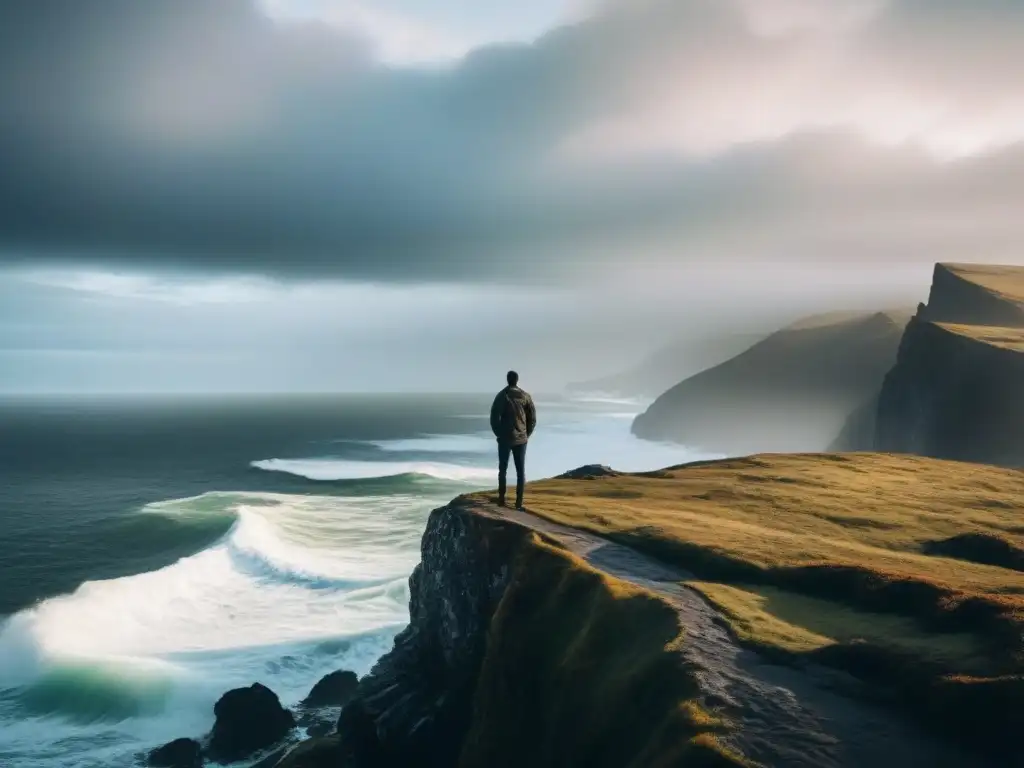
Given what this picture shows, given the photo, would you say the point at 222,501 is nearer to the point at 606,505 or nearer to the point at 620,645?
the point at 606,505

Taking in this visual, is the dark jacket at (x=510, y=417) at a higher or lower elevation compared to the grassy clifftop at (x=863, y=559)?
higher

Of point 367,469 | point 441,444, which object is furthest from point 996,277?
point 441,444

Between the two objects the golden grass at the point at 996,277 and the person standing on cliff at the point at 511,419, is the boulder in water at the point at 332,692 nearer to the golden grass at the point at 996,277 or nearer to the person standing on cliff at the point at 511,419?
the person standing on cliff at the point at 511,419

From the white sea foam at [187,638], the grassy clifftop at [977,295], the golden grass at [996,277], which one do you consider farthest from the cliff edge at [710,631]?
the golden grass at [996,277]

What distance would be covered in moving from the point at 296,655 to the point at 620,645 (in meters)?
28.1

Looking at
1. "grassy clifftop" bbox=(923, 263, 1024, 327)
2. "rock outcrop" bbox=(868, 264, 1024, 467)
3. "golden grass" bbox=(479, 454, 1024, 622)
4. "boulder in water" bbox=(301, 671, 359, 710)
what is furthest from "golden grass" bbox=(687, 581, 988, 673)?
"grassy clifftop" bbox=(923, 263, 1024, 327)

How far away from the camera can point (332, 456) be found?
134 meters

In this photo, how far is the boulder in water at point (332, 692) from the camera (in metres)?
33.5

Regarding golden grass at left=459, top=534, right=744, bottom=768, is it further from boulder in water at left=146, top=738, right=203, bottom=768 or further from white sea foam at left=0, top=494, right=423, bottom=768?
white sea foam at left=0, top=494, right=423, bottom=768

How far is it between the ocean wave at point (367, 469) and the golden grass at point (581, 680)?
7837 cm

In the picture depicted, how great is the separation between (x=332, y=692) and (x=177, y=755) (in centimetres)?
729

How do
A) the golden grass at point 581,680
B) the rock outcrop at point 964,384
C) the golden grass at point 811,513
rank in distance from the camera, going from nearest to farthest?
the golden grass at point 581,680 → the golden grass at point 811,513 → the rock outcrop at point 964,384

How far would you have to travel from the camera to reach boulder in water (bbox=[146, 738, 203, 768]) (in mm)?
28000

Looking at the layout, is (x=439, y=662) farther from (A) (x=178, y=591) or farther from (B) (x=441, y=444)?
(B) (x=441, y=444)
